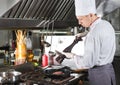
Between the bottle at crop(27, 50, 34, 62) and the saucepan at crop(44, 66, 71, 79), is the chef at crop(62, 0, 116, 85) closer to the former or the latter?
the saucepan at crop(44, 66, 71, 79)

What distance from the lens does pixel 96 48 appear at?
236cm

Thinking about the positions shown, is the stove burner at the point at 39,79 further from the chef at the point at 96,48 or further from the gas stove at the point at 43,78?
the chef at the point at 96,48

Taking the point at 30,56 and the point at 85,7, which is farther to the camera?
the point at 30,56

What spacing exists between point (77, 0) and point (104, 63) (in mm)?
705

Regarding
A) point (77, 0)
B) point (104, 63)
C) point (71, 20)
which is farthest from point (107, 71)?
point (71, 20)

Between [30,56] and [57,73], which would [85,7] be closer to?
[57,73]

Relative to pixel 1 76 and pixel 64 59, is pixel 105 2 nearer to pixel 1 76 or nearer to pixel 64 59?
pixel 64 59

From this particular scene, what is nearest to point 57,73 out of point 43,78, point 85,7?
point 43,78

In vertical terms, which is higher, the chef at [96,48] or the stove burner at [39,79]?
the chef at [96,48]

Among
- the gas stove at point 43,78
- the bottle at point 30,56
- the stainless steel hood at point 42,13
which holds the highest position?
the stainless steel hood at point 42,13

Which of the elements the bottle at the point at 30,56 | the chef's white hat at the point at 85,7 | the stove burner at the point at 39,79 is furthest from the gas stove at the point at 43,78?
the chef's white hat at the point at 85,7

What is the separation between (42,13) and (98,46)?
821 millimetres

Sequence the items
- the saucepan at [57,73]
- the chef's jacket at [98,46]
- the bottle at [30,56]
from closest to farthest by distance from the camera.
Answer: the chef's jacket at [98,46]
the saucepan at [57,73]
the bottle at [30,56]

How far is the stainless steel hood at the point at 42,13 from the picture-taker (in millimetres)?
2457
